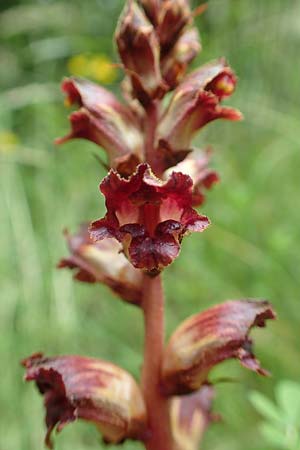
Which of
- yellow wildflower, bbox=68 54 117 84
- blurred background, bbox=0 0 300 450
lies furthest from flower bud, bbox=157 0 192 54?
yellow wildflower, bbox=68 54 117 84

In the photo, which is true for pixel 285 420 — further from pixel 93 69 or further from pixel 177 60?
pixel 93 69

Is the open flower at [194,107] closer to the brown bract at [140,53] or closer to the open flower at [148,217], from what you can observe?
the brown bract at [140,53]

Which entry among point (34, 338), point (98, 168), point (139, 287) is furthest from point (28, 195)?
point (139, 287)

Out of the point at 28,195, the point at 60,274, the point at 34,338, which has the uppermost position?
the point at 28,195

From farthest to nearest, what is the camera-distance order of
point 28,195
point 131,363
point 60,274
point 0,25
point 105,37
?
1. point 105,37
2. point 0,25
3. point 28,195
4. point 60,274
5. point 131,363

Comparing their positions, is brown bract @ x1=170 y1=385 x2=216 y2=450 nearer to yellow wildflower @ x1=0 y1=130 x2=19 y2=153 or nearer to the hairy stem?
the hairy stem

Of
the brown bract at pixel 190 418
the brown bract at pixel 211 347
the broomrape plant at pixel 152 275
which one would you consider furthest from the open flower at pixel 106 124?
the brown bract at pixel 190 418

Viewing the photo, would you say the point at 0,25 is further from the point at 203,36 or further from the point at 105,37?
the point at 203,36
